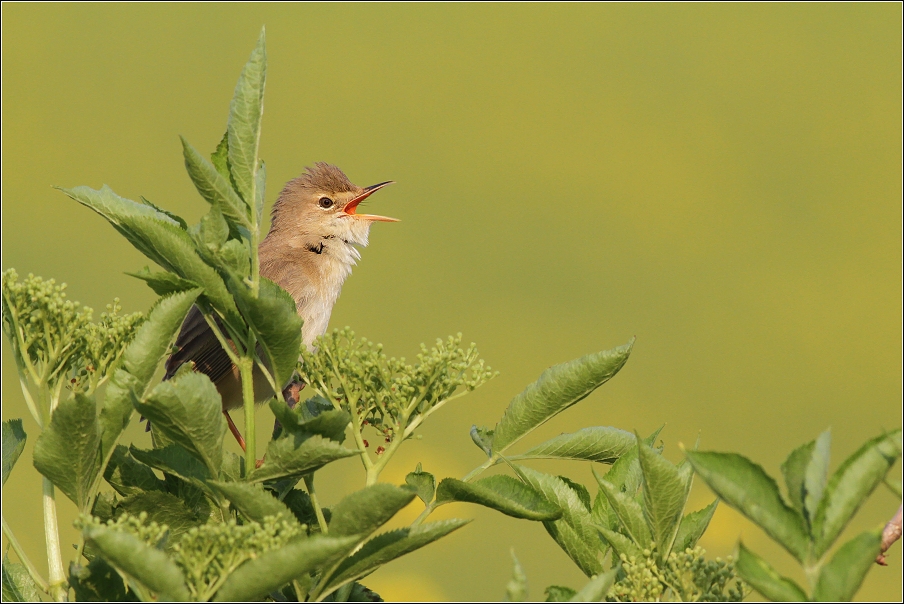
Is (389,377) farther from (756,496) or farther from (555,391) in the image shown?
(756,496)

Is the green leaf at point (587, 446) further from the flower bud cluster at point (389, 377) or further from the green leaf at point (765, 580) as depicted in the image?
the green leaf at point (765, 580)

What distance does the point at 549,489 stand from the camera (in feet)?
5.15

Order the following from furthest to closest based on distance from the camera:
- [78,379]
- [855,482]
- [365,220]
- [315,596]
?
1. [365,220]
2. [78,379]
3. [315,596]
4. [855,482]

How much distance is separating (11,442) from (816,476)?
111cm

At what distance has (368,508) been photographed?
1.20 m

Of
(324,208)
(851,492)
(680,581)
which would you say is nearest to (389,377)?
(680,581)

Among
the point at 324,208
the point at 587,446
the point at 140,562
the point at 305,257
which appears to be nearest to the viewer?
the point at 140,562

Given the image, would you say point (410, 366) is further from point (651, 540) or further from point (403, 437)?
point (651, 540)

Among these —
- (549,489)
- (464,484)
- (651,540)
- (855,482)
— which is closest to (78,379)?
(464,484)

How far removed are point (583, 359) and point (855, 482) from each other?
524mm

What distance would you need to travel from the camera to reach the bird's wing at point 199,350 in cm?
376

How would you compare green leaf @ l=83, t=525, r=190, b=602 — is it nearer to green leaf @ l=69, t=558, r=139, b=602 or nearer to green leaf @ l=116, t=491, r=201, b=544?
green leaf @ l=69, t=558, r=139, b=602

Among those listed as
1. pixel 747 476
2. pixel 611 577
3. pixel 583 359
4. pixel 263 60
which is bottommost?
pixel 611 577

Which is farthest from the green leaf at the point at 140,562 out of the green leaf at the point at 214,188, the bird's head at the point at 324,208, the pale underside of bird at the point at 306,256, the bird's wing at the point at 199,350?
the bird's head at the point at 324,208
